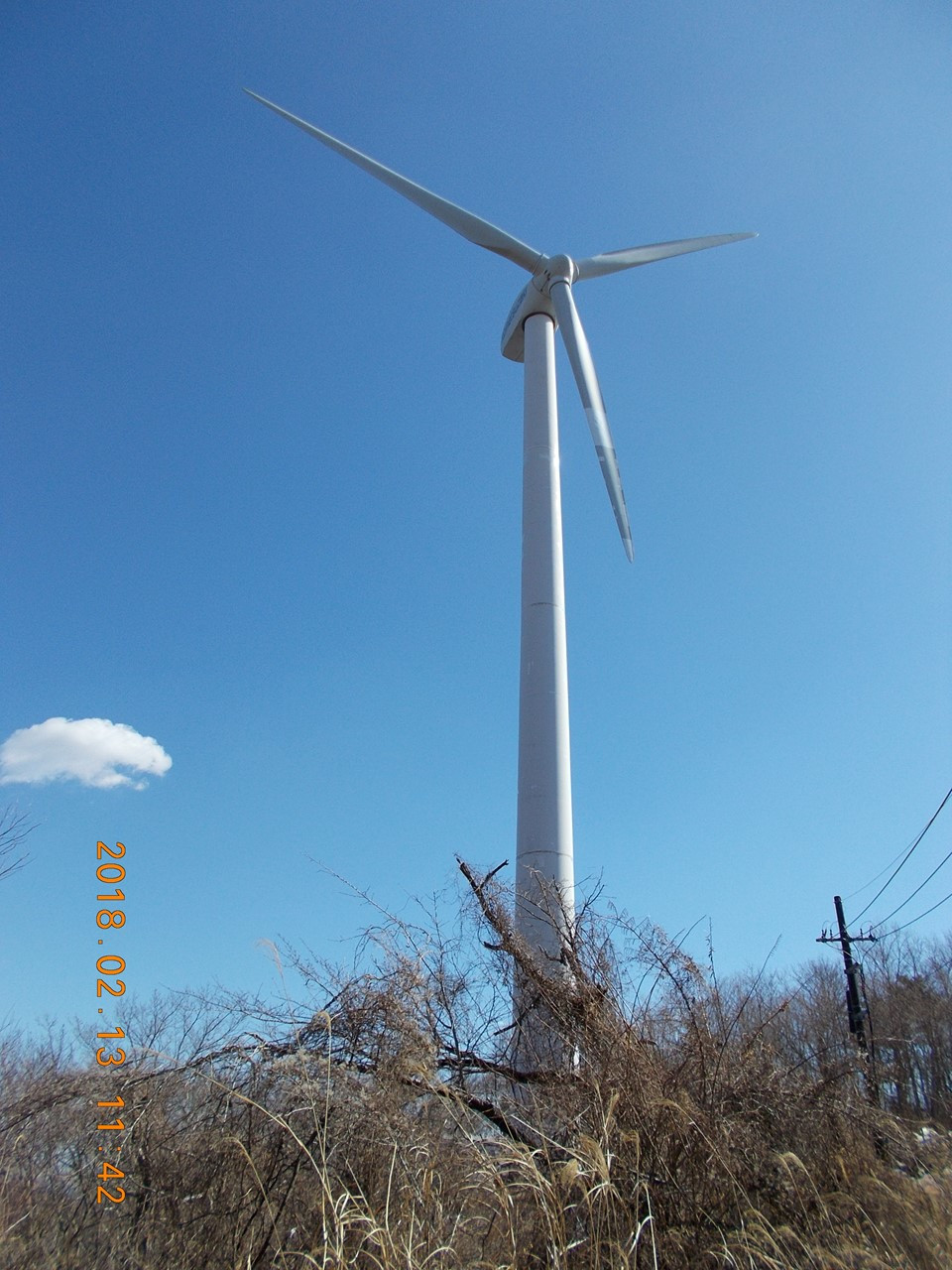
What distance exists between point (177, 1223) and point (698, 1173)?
3556mm

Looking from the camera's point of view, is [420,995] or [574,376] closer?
[420,995]

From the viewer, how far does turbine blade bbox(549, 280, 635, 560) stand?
19297 mm

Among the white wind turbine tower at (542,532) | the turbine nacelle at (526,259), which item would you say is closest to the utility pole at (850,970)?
the white wind turbine tower at (542,532)

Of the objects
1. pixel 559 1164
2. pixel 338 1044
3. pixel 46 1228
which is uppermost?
pixel 338 1044

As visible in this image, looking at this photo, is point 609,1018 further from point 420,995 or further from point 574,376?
point 574,376

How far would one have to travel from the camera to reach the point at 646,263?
84.3 feet

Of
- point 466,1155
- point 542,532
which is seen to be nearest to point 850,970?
point 542,532

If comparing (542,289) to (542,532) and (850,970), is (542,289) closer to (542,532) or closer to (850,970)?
(542,532)

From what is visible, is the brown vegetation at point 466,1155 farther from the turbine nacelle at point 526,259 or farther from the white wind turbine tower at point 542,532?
the turbine nacelle at point 526,259

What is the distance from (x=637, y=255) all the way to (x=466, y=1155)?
24577 millimetres

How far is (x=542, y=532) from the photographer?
57.4ft

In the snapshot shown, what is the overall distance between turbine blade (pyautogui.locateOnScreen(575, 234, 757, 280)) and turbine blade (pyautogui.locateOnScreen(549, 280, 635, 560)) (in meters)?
2.15

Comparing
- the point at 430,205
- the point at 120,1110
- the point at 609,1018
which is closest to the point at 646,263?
the point at 430,205

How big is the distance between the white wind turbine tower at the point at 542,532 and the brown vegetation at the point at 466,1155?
112 centimetres
